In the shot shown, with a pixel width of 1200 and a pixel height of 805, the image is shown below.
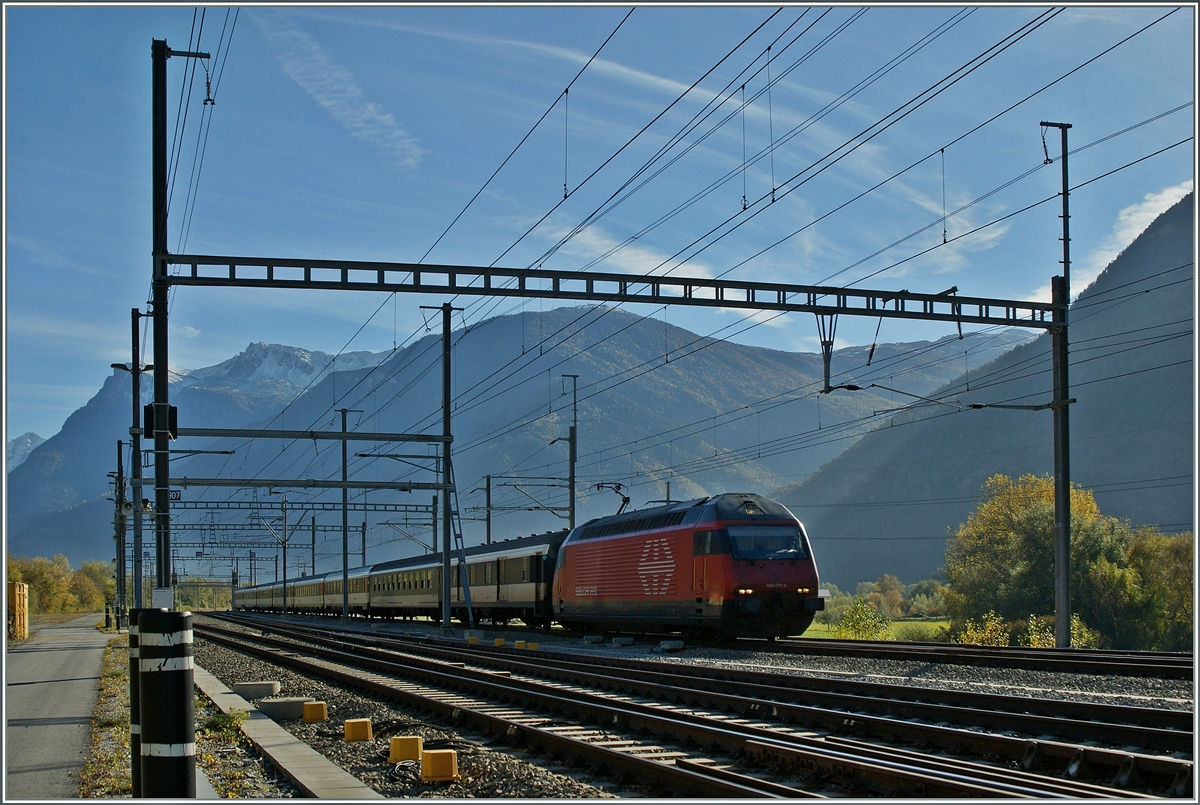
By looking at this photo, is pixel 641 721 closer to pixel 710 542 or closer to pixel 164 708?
pixel 164 708

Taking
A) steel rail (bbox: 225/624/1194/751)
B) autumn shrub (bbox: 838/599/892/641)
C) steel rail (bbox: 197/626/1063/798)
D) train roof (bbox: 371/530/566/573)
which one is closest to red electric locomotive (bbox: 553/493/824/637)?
steel rail (bbox: 225/624/1194/751)

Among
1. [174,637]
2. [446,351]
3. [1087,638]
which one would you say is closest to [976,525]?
[1087,638]

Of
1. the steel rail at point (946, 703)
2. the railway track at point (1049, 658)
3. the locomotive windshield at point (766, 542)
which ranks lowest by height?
the railway track at point (1049, 658)

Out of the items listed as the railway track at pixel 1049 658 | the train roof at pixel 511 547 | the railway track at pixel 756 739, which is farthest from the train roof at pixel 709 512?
the railway track at pixel 756 739

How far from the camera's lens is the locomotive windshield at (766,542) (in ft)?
84.5

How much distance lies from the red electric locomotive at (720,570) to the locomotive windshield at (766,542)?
24 mm

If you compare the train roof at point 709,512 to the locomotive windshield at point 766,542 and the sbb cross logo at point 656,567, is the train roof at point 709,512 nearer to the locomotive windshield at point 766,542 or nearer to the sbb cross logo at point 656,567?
the locomotive windshield at point 766,542

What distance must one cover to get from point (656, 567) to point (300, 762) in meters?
18.6

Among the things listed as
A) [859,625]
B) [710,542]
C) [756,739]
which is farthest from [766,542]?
[859,625]

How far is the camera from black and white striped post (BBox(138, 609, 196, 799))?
7.34m

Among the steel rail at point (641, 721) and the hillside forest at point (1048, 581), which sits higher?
the steel rail at point (641, 721)

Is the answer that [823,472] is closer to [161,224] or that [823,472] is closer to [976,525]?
[976,525]

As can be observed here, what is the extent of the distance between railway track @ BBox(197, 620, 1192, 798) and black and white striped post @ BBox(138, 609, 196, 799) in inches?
154

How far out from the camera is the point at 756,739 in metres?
10.5
